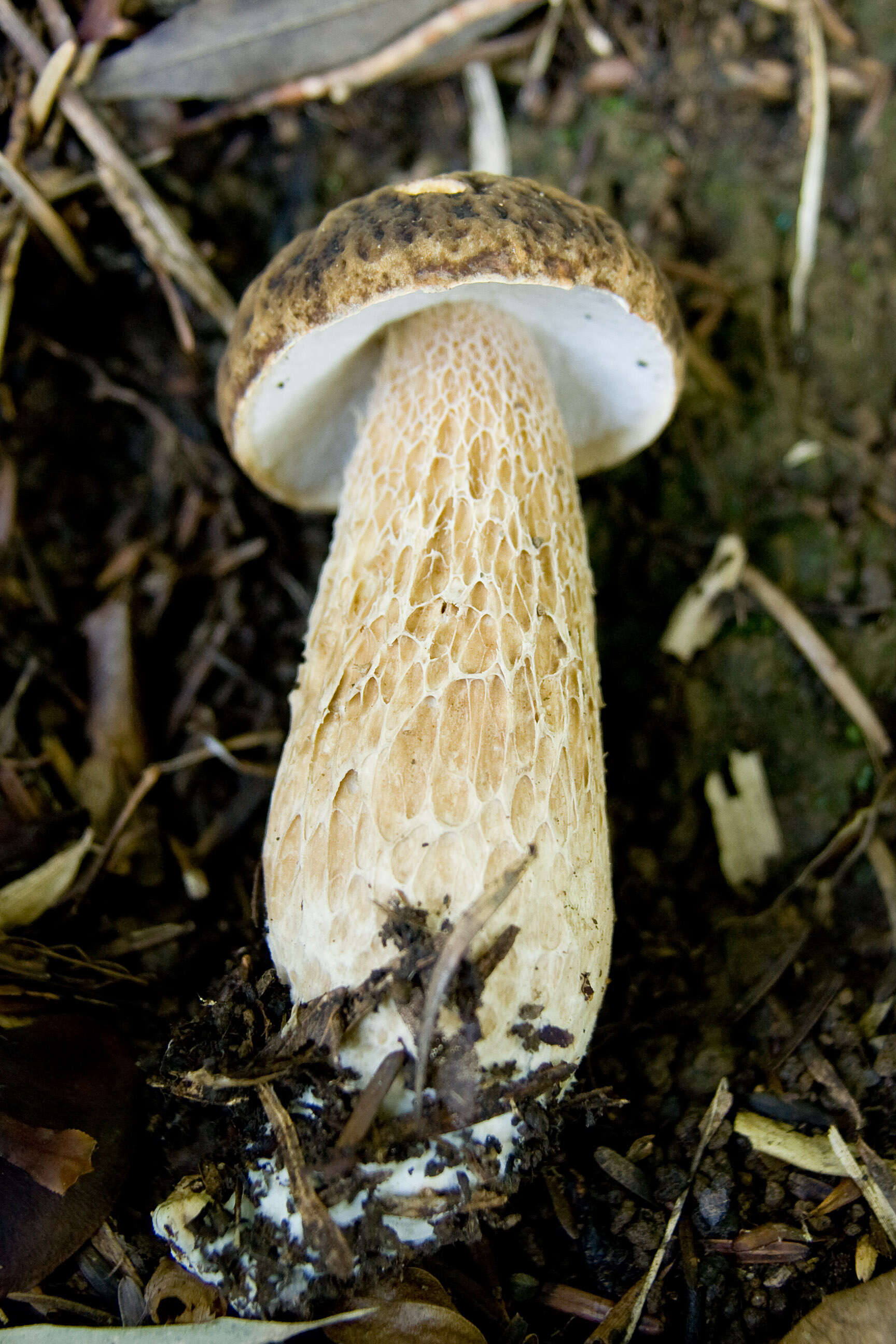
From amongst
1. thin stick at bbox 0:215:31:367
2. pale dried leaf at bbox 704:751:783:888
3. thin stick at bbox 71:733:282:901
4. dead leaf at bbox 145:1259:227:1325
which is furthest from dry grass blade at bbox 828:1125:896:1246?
thin stick at bbox 0:215:31:367

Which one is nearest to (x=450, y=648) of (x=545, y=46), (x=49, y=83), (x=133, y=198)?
(x=133, y=198)

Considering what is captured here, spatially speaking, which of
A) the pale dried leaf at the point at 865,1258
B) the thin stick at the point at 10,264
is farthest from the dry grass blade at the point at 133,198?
the pale dried leaf at the point at 865,1258

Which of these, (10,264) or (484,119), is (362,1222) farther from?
(484,119)

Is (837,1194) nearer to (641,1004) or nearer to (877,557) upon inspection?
(641,1004)

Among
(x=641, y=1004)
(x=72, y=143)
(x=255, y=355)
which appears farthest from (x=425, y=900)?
(x=72, y=143)

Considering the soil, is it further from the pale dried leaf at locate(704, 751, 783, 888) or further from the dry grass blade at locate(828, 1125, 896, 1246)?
the dry grass blade at locate(828, 1125, 896, 1246)
